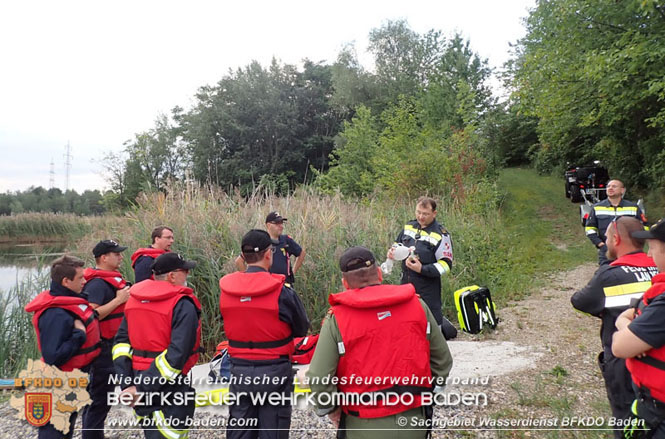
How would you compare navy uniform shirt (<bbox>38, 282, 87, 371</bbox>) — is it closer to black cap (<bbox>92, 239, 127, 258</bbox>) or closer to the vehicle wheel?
black cap (<bbox>92, 239, 127, 258</bbox>)

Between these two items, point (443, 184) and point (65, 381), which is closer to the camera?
point (65, 381)

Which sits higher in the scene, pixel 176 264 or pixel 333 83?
pixel 333 83

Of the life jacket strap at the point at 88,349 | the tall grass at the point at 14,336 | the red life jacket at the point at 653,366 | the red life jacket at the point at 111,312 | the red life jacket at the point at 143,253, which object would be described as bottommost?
the tall grass at the point at 14,336

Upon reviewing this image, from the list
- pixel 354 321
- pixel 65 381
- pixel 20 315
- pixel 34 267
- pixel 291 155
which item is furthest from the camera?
pixel 291 155

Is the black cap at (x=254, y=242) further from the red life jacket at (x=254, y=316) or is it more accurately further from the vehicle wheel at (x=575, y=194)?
the vehicle wheel at (x=575, y=194)

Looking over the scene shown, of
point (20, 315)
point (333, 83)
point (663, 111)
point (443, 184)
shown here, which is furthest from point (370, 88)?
point (20, 315)

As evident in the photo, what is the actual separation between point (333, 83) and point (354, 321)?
34.7m

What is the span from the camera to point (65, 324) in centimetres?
284

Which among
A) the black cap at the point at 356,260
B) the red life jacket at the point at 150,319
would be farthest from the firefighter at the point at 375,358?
the red life jacket at the point at 150,319

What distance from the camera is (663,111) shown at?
1014 centimetres

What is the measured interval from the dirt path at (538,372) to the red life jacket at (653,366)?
61.6 inches

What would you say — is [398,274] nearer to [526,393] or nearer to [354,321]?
[526,393]

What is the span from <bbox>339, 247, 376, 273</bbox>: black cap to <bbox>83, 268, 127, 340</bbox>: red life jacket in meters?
2.28

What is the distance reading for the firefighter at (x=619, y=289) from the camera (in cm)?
260
